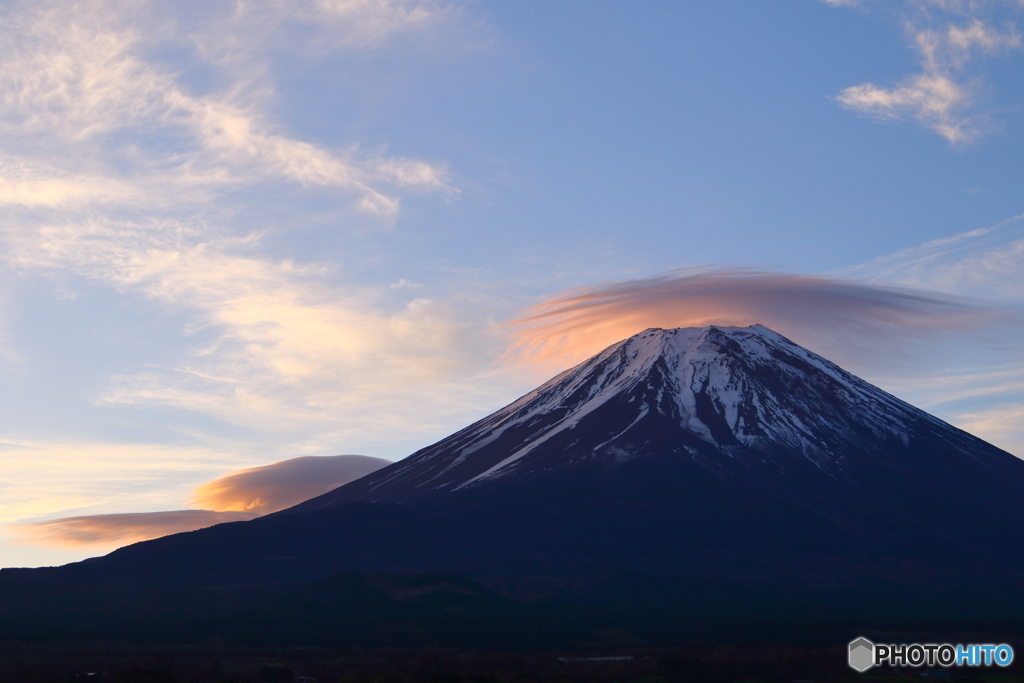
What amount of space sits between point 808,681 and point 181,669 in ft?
187

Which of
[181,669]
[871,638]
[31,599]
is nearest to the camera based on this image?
[181,669]

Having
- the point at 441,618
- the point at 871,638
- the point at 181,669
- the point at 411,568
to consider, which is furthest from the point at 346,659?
the point at 411,568

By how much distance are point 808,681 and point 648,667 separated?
1587 centimetres

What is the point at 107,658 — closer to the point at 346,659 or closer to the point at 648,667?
the point at 346,659

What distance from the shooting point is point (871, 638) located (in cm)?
12681

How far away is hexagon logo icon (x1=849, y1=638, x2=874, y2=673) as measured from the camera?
341ft

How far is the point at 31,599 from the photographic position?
17212 centimetres

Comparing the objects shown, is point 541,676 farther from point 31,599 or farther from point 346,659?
point 31,599

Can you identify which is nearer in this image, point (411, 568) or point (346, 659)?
point (346, 659)

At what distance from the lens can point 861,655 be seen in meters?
108

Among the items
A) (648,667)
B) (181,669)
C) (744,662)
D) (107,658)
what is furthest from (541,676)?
(107,658)

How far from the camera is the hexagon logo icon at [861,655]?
341 feet

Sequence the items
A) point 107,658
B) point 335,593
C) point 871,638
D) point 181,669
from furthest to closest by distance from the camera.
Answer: point 335,593
point 871,638
point 107,658
point 181,669

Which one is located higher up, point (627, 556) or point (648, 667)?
point (627, 556)
